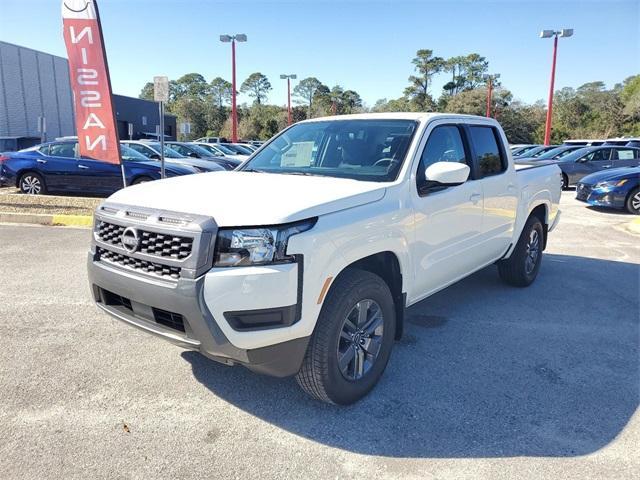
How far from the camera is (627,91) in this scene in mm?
66750

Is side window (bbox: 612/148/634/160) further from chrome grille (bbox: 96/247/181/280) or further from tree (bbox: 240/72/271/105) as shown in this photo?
tree (bbox: 240/72/271/105)

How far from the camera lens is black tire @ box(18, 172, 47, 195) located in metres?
11.7

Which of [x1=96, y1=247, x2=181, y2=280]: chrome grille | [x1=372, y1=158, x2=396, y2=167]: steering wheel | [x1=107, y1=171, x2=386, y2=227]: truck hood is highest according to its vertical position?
[x1=372, y1=158, x2=396, y2=167]: steering wheel

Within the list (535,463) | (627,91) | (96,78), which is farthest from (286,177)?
(627,91)

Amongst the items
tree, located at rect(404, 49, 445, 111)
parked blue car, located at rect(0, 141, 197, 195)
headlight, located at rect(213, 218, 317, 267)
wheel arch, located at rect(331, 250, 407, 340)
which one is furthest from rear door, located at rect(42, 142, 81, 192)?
tree, located at rect(404, 49, 445, 111)

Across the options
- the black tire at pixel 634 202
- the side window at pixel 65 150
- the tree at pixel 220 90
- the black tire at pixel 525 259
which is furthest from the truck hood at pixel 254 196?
the tree at pixel 220 90

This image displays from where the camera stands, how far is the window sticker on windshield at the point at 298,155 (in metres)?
3.99

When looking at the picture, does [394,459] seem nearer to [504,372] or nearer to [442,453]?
[442,453]

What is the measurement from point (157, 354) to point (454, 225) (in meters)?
2.58

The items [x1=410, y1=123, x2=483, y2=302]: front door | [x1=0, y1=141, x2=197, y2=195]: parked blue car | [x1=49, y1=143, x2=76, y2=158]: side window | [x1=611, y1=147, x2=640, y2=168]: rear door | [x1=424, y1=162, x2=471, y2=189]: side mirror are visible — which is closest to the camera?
[x1=424, y1=162, x2=471, y2=189]: side mirror

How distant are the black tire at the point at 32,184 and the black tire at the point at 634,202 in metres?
13.9

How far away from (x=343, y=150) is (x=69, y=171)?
9.70 meters

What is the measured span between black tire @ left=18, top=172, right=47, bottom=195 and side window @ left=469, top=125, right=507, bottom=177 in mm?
10790

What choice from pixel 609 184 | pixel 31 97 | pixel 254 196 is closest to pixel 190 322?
pixel 254 196
